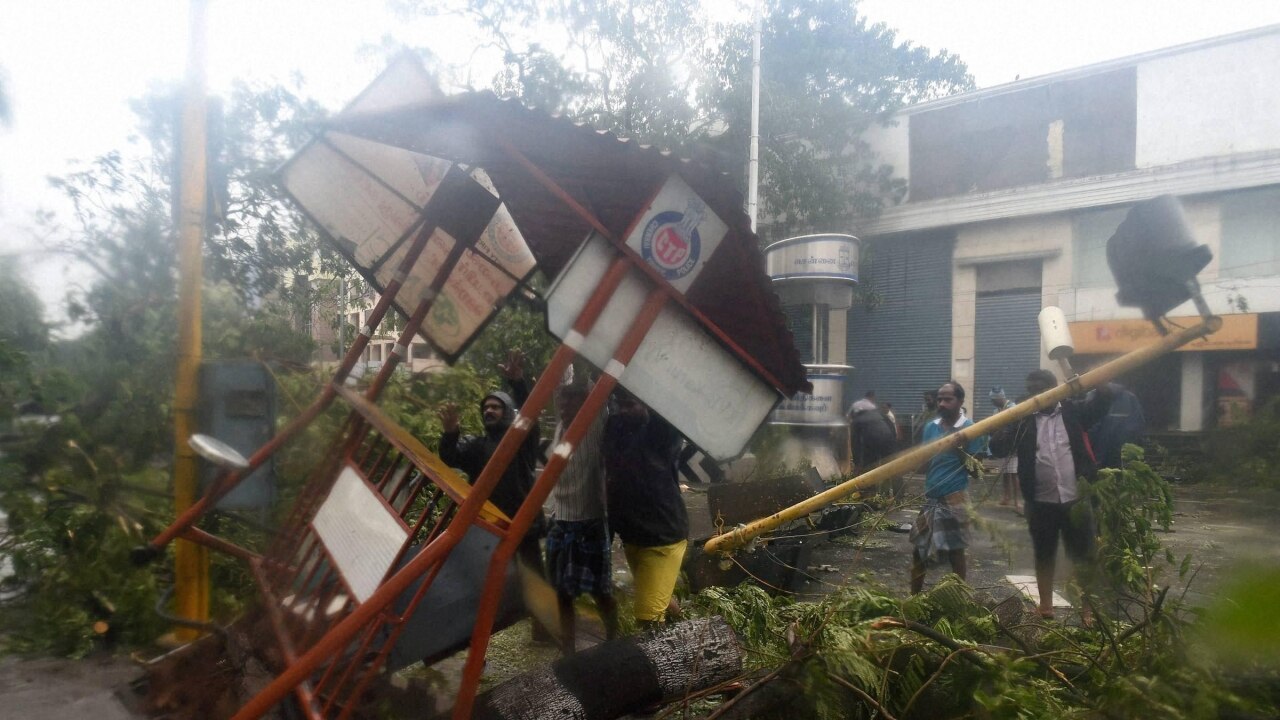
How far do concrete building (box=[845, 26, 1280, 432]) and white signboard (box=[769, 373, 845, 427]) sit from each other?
120 inches

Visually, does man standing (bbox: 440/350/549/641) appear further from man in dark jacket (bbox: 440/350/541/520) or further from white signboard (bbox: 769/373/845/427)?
white signboard (bbox: 769/373/845/427)

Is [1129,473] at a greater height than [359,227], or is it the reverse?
[359,227]

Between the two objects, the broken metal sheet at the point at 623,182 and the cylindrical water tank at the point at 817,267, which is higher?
the cylindrical water tank at the point at 817,267

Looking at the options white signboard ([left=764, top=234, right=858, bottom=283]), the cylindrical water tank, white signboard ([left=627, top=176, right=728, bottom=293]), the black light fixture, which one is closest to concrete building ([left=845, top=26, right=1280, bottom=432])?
the cylindrical water tank

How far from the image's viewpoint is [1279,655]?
1.30 meters

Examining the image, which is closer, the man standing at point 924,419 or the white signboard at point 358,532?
the white signboard at point 358,532

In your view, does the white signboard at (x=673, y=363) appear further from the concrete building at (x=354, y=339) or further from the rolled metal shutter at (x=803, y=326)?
the rolled metal shutter at (x=803, y=326)

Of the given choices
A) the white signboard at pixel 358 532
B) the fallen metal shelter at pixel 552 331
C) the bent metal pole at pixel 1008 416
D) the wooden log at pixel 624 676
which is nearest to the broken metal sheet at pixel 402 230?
the fallen metal shelter at pixel 552 331

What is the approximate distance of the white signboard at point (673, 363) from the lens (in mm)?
2594

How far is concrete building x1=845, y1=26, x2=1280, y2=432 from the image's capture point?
39.8ft

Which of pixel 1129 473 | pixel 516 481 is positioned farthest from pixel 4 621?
pixel 1129 473

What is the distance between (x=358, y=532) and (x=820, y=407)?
9.41 m

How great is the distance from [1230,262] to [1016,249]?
4635 mm

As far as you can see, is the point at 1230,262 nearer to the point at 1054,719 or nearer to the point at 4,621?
the point at 1054,719
